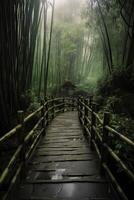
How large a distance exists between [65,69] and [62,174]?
15232 millimetres

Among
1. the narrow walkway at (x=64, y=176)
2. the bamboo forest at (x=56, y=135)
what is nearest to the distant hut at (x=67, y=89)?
the bamboo forest at (x=56, y=135)

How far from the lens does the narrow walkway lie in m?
2.52

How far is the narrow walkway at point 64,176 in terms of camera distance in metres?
2.52

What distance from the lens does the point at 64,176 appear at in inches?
116

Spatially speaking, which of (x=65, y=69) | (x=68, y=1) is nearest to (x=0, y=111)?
(x=68, y=1)

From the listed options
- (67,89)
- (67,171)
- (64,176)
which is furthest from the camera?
(67,89)

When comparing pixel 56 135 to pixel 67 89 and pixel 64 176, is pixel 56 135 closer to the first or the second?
pixel 64 176

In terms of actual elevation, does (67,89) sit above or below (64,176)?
above

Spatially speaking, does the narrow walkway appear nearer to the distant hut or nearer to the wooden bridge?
the wooden bridge

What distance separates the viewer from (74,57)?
17.9 m

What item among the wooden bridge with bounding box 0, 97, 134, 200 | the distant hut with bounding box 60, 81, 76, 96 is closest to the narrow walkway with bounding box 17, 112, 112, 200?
the wooden bridge with bounding box 0, 97, 134, 200

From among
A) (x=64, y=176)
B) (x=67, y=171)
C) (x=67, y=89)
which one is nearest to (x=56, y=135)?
(x=67, y=171)

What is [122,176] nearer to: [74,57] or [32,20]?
[32,20]

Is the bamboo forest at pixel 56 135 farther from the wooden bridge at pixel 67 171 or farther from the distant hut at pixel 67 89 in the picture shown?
the distant hut at pixel 67 89
